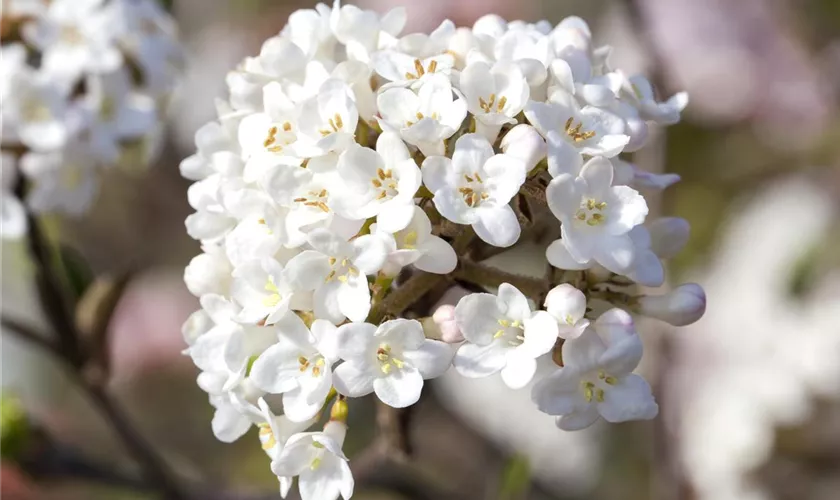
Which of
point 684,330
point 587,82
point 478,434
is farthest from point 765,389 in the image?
point 587,82

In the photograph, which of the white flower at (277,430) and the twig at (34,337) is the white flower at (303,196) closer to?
the white flower at (277,430)

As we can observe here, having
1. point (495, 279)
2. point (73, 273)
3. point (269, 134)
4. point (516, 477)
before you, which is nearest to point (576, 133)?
point (495, 279)

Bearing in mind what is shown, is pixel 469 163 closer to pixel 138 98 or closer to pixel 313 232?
pixel 313 232

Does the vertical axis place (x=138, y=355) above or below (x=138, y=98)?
below

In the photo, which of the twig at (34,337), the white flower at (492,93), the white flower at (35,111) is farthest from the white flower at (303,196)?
the twig at (34,337)

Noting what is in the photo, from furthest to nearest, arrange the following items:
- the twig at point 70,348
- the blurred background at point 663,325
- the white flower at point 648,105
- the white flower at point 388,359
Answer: the blurred background at point 663,325 < the twig at point 70,348 < the white flower at point 648,105 < the white flower at point 388,359

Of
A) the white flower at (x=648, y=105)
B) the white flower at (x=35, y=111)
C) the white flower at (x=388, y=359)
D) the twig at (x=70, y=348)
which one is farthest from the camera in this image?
the twig at (x=70, y=348)
